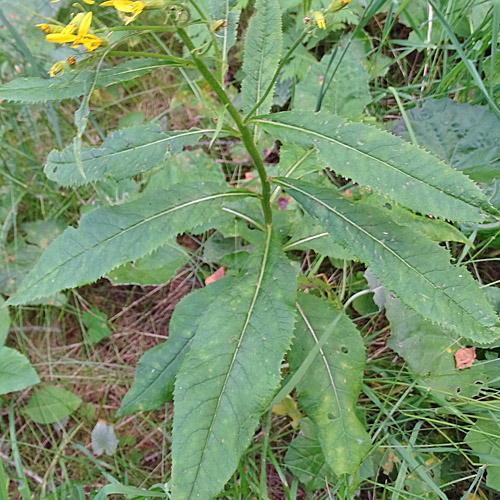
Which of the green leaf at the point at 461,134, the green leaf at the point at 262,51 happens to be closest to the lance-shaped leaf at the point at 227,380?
the green leaf at the point at 262,51

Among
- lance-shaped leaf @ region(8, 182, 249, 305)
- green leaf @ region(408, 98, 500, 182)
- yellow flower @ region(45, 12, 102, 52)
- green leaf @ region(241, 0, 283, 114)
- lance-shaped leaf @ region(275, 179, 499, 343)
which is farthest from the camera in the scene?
green leaf @ region(408, 98, 500, 182)

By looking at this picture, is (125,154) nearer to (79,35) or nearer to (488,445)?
(79,35)

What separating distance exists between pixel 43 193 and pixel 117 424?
1531mm

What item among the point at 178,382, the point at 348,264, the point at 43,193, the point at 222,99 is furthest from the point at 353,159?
the point at 43,193

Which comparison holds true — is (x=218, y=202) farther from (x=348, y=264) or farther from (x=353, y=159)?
(x=348, y=264)

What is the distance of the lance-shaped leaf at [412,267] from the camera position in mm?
1307

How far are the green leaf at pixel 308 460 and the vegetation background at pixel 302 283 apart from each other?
0.05 feet

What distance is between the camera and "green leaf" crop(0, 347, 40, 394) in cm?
229

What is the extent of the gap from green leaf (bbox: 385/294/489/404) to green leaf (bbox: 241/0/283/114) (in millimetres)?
1062

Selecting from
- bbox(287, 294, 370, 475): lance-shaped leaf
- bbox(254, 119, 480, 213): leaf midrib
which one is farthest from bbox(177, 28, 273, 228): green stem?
bbox(287, 294, 370, 475): lance-shaped leaf

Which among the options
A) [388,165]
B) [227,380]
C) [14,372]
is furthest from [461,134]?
[14,372]

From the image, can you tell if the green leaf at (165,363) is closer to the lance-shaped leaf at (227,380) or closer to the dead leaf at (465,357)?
the lance-shaped leaf at (227,380)

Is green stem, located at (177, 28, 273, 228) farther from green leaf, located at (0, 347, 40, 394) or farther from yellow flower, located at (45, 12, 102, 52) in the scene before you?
green leaf, located at (0, 347, 40, 394)

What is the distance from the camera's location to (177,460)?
1.27 meters
